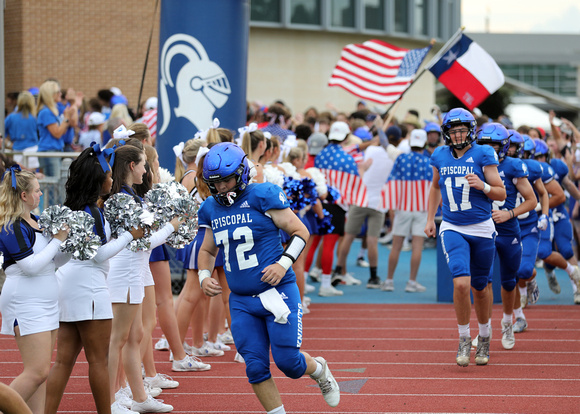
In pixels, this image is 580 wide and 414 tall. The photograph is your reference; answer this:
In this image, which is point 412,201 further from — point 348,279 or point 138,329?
point 138,329

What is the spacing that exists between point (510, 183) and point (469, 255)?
1301mm

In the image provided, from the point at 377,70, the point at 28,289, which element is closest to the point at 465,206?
the point at 28,289

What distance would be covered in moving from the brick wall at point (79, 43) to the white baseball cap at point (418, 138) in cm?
1251

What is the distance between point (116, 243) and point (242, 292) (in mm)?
846

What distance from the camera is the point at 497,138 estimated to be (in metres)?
8.66

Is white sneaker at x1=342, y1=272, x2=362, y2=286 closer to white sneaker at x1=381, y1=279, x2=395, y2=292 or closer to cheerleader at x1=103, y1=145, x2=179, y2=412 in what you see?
white sneaker at x1=381, y1=279, x2=395, y2=292

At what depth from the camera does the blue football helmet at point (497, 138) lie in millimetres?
8680

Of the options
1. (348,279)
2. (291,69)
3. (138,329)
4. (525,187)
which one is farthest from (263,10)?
(138,329)

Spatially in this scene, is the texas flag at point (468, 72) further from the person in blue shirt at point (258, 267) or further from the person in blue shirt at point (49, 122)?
the person in blue shirt at point (258, 267)

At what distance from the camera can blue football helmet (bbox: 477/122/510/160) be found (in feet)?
28.5

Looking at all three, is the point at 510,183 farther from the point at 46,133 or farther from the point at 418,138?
the point at 46,133

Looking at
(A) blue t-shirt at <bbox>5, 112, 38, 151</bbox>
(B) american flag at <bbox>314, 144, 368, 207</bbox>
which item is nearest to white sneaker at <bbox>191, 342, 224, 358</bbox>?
(B) american flag at <bbox>314, 144, 368, 207</bbox>

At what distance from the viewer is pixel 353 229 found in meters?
13.5

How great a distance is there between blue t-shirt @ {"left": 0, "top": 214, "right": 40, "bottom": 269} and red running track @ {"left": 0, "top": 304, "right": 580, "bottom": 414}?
1.79m
